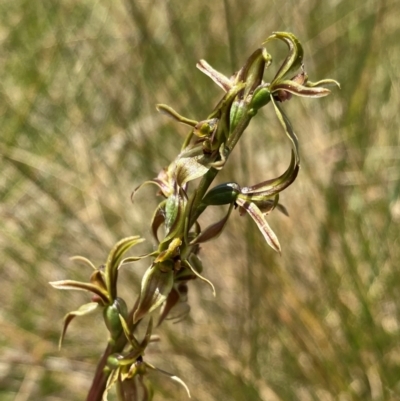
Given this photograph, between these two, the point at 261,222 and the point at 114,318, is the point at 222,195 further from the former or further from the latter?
the point at 114,318

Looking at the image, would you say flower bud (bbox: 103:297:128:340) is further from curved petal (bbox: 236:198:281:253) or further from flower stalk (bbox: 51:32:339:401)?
curved petal (bbox: 236:198:281:253)

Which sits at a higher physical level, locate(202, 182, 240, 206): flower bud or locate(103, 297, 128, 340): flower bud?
locate(202, 182, 240, 206): flower bud

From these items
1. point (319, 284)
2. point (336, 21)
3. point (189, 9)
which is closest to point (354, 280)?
point (319, 284)

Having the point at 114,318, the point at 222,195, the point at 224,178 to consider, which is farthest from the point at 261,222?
the point at 224,178

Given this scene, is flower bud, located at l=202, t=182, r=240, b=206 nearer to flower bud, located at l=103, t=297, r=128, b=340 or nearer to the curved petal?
the curved petal

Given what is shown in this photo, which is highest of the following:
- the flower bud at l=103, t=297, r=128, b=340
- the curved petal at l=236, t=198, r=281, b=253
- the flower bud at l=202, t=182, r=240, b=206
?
the flower bud at l=202, t=182, r=240, b=206

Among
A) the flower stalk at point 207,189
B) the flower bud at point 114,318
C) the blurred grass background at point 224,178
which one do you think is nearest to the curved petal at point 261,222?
the flower stalk at point 207,189

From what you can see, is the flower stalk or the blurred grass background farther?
the blurred grass background

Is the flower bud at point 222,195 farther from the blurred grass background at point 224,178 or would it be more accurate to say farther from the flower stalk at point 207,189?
the blurred grass background at point 224,178

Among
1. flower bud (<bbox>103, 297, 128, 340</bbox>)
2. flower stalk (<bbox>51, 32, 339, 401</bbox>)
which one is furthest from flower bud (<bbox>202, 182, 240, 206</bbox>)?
flower bud (<bbox>103, 297, 128, 340</bbox>)
